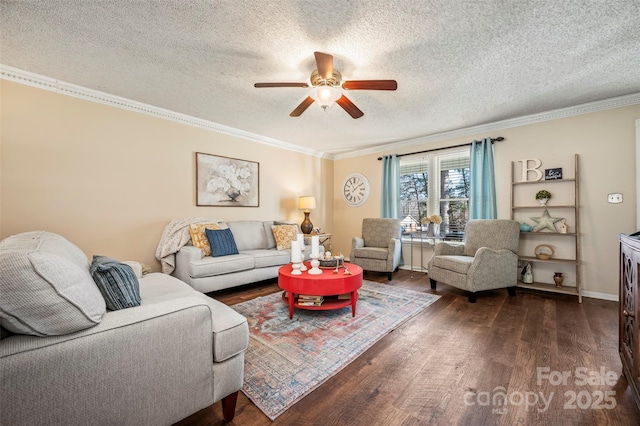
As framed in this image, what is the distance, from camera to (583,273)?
341 cm

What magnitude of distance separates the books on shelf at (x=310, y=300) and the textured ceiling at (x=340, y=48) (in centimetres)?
222

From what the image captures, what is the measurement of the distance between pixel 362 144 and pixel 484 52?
3021mm

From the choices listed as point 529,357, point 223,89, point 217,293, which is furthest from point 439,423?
point 223,89

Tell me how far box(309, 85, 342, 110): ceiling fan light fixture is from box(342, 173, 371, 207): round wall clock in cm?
327

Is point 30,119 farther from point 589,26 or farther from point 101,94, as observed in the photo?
point 589,26

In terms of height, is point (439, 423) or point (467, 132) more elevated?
point (467, 132)

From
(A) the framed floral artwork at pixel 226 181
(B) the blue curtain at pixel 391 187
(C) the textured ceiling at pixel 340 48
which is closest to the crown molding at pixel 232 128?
(C) the textured ceiling at pixel 340 48

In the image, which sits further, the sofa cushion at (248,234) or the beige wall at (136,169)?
the sofa cushion at (248,234)

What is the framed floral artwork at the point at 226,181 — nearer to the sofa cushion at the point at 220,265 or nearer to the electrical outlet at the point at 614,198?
the sofa cushion at the point at 220,265

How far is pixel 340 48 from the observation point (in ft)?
7.23

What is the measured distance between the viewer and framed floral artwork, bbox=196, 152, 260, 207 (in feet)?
13.0

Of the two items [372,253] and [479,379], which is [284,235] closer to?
[372,253]

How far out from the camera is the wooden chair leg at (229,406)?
135cm

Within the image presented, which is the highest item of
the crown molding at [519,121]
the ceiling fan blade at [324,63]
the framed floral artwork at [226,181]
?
the crown molding at [519,121]
